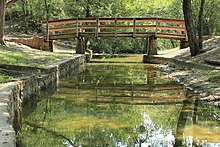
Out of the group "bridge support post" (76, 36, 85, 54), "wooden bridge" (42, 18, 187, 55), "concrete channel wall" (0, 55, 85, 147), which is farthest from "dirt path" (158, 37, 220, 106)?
"bridge support post" (76, 36, 85, 54)

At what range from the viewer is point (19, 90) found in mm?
8203

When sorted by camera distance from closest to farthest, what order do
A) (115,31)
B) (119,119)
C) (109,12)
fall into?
(119,119) < (115,31) < (109,12)

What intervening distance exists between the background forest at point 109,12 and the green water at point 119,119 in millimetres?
19961

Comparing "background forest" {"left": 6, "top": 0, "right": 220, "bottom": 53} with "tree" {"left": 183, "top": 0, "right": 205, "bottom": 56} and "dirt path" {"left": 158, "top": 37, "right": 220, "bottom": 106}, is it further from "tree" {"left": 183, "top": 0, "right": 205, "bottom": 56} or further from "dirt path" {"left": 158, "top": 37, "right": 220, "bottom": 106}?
"dirt path" {"left": 158, "top": 37, "right": 220, "bottom": 106}

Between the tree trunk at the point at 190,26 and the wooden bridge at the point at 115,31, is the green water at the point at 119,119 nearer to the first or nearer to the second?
the tree trunk at the point at 190,26

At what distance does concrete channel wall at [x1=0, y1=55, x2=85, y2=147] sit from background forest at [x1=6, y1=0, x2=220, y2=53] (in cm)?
1704

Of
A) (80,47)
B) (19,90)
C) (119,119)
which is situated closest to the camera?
(119,119)

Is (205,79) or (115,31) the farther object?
(115,31)

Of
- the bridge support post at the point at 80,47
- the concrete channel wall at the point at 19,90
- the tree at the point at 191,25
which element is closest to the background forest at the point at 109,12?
the bridge support post at the point at 80,47

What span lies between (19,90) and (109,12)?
2391cm

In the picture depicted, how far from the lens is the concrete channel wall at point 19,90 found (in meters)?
4.84

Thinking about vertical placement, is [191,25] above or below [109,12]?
below

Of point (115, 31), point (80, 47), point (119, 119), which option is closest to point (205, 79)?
point (119, 119)

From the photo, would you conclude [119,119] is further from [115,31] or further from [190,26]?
[115,31]
